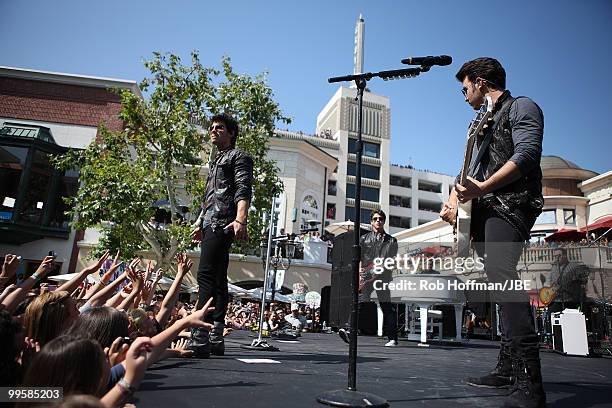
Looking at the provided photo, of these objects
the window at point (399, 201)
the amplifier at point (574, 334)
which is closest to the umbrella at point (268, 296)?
the amplifier at point (574, 334)

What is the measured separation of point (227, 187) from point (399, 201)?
49.8 m

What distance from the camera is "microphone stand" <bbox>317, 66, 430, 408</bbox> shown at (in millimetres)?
1912

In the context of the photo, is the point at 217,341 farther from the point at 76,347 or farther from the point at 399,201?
the point at 399,201

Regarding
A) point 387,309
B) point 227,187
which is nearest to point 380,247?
point 387,309

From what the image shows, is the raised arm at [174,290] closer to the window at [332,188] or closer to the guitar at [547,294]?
the guitar at [547,294]

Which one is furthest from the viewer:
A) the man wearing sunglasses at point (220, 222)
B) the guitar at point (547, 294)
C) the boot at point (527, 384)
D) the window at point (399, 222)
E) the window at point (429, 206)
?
the window at point (429, 206)

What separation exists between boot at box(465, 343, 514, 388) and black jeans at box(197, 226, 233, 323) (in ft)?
7.11

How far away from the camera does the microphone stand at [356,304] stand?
191 centimetres

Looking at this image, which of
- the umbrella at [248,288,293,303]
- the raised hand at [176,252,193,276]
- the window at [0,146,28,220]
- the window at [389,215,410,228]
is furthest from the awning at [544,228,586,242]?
the window at [389,215,410,228]

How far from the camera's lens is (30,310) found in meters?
2.09

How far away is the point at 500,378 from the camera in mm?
2629

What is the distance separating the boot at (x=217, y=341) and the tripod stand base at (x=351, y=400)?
6.34ft

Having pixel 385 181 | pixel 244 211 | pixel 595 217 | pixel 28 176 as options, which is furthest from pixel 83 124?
pixel 385 181

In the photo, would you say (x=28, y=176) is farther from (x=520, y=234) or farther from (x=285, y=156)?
(x=520, y=234)
